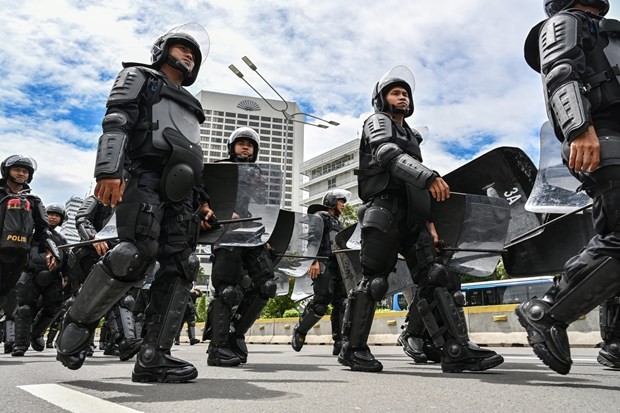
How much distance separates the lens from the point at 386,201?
4023 millimetres

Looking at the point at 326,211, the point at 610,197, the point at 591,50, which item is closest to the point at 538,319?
the point at 610,197

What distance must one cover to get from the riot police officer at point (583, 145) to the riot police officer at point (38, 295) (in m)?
6.05

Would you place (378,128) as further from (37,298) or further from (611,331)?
(37,298)

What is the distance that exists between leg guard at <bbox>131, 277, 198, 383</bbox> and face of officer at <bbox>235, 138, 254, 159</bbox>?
2140mm

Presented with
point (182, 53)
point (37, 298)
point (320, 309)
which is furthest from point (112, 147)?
point (37, 298)

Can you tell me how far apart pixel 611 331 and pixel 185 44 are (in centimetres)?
352

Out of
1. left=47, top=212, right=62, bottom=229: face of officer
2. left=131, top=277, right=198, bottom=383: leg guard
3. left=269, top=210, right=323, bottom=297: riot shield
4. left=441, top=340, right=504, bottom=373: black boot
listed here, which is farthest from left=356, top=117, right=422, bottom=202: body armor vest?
left=47, top=212, right=62, bottom=229: face of officer

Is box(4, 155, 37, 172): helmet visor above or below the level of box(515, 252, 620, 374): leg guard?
above

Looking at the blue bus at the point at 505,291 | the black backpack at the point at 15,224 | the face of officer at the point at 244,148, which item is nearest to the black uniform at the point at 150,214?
the face of officer at the point at 244,148

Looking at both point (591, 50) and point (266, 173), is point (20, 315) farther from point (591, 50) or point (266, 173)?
point (591, 50)

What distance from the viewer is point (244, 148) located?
17.3 feet

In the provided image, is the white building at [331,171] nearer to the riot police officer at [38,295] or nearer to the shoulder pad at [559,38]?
the riot police officer at [38,295]

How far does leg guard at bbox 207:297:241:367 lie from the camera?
15.0ft

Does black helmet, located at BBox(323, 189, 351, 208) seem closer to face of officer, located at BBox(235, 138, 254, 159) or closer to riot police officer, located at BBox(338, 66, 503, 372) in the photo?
face of officer, located at BBox(235, 138, 254, 159)
